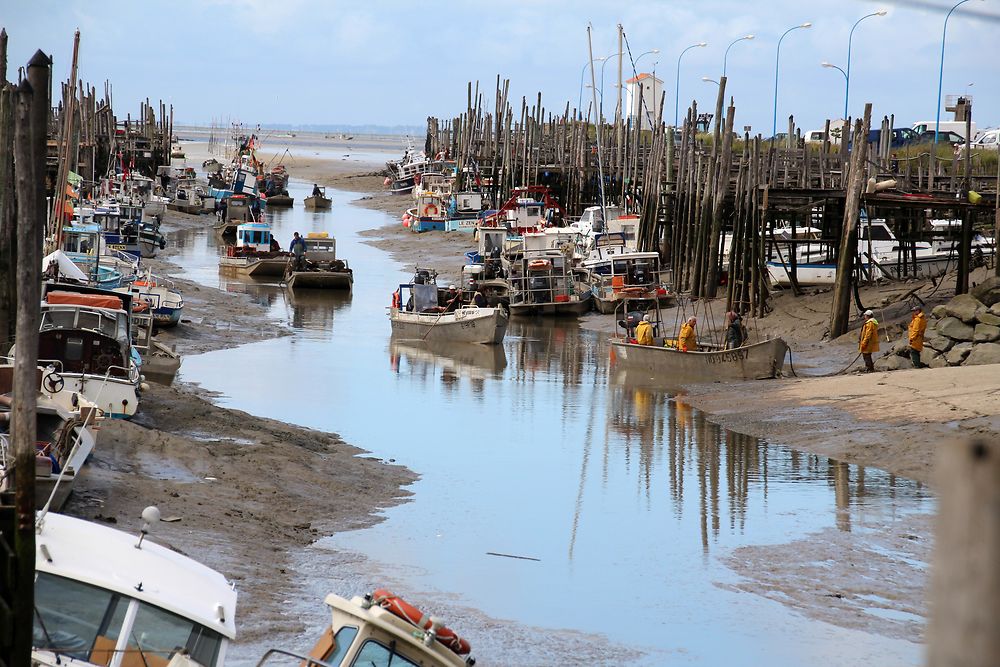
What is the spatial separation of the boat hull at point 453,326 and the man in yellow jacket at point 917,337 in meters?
11.4

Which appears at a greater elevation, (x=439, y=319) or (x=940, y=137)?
(x=940, y=137)

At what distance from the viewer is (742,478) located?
18.6 metres

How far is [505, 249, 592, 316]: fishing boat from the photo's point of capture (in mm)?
38656

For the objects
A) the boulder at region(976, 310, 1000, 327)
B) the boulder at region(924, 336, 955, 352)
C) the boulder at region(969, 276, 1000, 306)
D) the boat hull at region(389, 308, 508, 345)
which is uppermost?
the boulder at region(969, 276, 1000, 306)

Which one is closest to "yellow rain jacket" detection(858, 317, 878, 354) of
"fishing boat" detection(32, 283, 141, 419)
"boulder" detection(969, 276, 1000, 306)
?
"boulder" detection(969, 276, 1000, 306)

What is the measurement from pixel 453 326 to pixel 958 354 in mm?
13844

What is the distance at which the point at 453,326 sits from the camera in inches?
1318

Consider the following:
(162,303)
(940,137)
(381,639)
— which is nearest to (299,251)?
(162,303)

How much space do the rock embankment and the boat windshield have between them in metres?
19.4

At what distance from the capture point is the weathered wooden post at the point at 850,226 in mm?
28078

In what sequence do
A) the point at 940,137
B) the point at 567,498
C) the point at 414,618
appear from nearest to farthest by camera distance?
the point at 414,618, the point at 567,498, the point at 940,137

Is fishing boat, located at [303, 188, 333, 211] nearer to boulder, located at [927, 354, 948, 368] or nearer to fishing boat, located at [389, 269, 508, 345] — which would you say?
fishing boat, located at [389, 269, 508, 345]

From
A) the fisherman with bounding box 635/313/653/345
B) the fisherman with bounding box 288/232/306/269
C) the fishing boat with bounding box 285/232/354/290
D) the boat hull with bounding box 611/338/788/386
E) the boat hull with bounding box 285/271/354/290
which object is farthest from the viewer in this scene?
the fisherman with bounding box 288/232/306/269

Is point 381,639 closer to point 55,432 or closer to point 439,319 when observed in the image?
point 55,432
